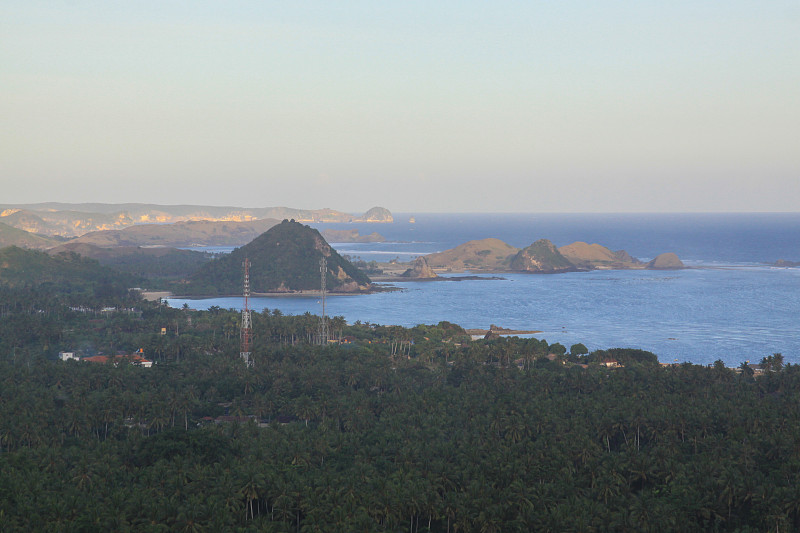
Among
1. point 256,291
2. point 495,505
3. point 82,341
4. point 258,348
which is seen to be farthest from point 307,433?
point 256,291

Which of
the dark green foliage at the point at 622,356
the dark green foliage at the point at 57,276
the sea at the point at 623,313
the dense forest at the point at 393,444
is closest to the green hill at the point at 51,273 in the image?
the dark green foliage at the point at 57,276

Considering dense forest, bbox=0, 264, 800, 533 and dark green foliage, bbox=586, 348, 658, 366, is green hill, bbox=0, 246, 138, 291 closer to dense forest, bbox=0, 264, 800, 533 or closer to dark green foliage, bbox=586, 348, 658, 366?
dense forest, bbox=0, 264, 800, 533

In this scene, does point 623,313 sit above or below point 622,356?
below

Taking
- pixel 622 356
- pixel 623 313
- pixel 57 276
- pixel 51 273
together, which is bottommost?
pixel 623 313

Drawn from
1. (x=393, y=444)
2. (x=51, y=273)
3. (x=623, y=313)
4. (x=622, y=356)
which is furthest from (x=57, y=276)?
(x=393, y=444)

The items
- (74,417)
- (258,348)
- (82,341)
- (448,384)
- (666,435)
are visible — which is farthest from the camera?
(82,341)

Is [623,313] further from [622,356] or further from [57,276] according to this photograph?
[57,276]

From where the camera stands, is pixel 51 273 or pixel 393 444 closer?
pixel 393 444

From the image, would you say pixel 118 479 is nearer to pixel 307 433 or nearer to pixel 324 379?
pixel 307 433

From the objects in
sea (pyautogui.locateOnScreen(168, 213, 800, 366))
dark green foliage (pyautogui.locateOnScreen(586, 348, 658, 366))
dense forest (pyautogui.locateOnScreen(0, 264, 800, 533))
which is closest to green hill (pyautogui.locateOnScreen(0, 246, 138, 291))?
sea (pyautogui.locateOnScreen(168, 213, 800, 366))
